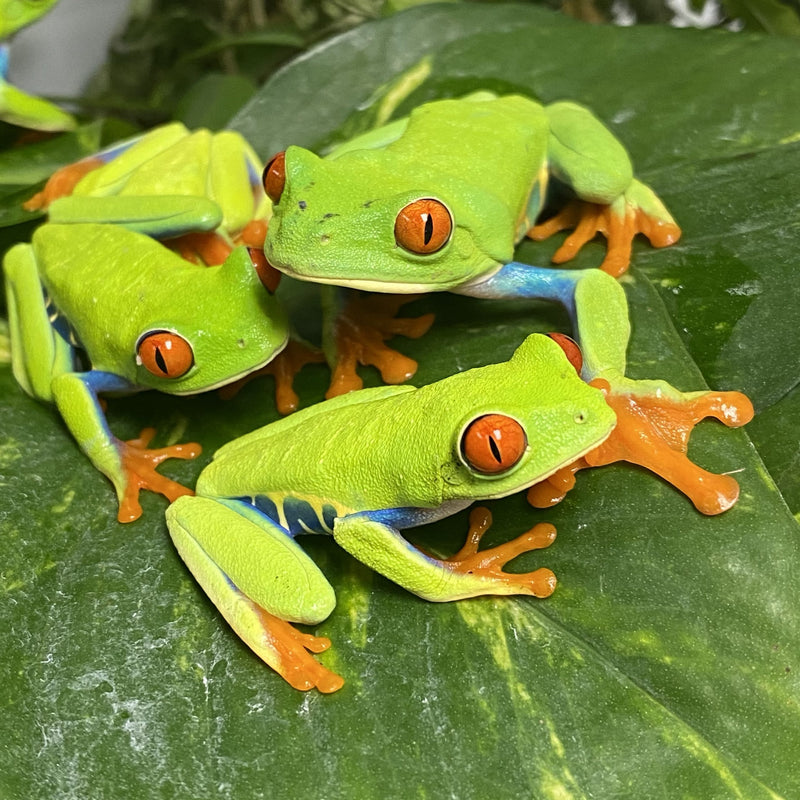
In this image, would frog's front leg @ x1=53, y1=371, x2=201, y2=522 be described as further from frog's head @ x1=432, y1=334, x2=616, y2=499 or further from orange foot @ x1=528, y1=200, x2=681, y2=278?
orange foot @ x1=528, y1=200, x2=681, y2=278

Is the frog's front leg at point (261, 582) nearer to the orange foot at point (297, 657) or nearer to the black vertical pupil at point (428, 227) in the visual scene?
the orange foot at point (297, 657)

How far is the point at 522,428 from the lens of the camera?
3.36 ft

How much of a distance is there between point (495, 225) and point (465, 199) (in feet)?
0.23

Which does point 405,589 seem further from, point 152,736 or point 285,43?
point 285,43

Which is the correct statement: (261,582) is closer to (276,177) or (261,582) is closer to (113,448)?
(113,448)

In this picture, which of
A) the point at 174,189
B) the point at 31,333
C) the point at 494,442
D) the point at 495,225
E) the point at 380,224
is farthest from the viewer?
the point at 174,189

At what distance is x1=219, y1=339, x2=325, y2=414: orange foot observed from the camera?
148cm

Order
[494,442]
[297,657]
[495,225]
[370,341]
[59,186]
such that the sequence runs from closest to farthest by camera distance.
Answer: [494,442]
[297,657]
[495,225]
[370,341]
[59,186]

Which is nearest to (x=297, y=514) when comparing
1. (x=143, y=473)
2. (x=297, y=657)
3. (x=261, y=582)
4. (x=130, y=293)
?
(x=261, y=582)

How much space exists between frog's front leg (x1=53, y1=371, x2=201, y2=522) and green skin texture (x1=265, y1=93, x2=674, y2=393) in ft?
1.53

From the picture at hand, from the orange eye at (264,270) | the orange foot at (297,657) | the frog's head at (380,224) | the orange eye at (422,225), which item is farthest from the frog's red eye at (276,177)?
the orange foot at (297,657)

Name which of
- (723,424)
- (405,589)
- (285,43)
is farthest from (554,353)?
(285,43)

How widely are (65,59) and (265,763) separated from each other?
10.7 ft

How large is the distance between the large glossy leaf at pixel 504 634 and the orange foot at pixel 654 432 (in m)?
0.02
